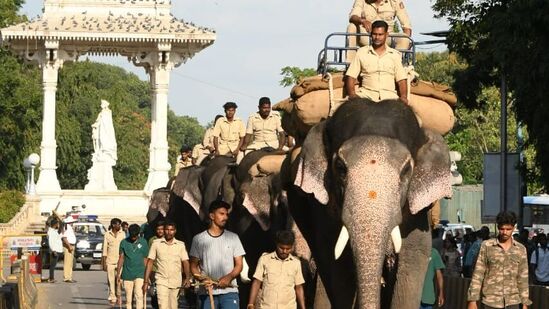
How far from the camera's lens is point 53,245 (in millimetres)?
42219

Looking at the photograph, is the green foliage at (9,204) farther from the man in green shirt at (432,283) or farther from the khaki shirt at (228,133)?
the man in green shirt at (432,283)

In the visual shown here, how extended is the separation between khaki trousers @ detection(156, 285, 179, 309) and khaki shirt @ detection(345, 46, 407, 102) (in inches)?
253

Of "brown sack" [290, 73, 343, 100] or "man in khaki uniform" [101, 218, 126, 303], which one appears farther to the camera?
"man in khaki uniform" [101, 218, 126, 303]

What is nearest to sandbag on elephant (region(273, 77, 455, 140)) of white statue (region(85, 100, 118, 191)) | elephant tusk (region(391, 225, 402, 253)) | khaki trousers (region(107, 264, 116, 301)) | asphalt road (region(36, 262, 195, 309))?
elephant tusk (region(391, 225, 402, 253))

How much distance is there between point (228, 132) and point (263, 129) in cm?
254

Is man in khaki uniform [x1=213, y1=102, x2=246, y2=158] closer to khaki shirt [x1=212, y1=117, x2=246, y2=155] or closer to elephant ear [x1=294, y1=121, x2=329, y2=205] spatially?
khaki shirt [x1=212, y1=117, x2=246, y2=155]

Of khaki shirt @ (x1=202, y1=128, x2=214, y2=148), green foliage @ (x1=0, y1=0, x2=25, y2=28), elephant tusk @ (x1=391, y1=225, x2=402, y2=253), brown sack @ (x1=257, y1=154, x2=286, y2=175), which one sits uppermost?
green foliage @ (x1=0, y1=0, x2=25, y2=28)


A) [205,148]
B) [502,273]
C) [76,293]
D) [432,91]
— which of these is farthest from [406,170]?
[76,293]

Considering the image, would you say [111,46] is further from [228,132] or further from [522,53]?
[228,132]

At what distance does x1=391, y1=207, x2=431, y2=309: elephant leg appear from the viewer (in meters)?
14.0

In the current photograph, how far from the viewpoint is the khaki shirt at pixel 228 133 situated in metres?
26.4

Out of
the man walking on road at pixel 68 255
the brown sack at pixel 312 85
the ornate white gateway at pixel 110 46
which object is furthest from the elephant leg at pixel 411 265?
the ornate white gateway at pixel 110 46

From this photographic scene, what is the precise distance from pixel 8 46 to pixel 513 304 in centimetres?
5770

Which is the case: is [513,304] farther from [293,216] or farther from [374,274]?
[374,274]
